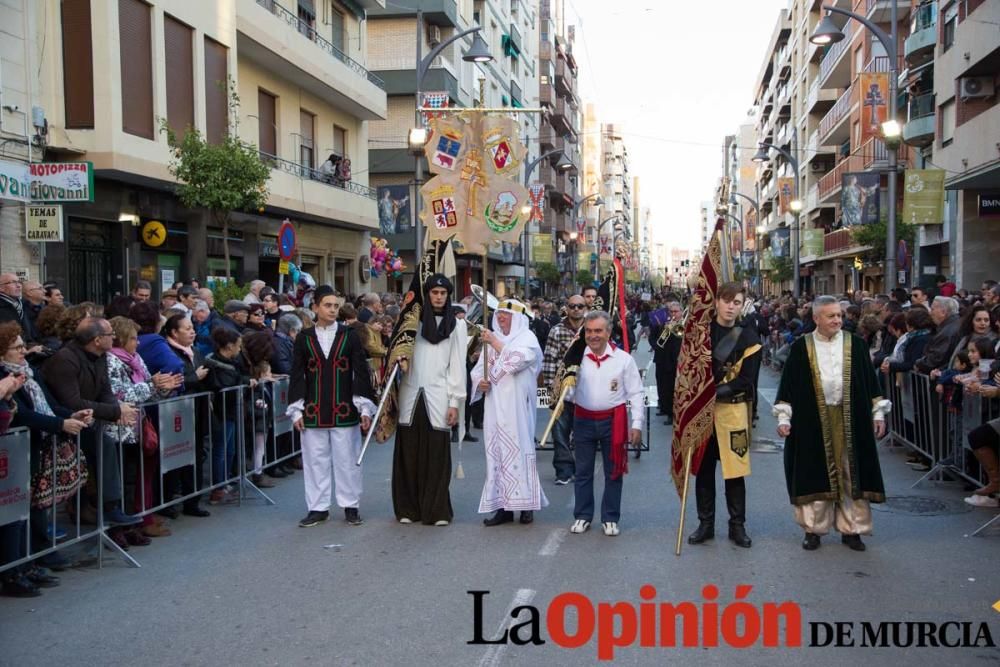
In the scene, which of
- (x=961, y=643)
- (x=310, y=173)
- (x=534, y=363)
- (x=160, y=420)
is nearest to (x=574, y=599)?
(x=961, y=643)

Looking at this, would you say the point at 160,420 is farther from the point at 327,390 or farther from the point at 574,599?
the point at 574,599

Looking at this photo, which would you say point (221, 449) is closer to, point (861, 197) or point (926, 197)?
point (926, 197)

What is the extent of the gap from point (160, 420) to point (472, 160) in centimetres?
367

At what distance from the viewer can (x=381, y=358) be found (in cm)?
1304

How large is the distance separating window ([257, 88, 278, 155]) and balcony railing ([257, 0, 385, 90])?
181 centimetres

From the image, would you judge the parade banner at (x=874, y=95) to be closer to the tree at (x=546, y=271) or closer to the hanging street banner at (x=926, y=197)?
the hanging street banner at (x=926, y=197)

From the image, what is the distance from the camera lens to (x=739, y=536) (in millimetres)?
7168

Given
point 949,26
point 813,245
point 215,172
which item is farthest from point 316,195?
point 813,245

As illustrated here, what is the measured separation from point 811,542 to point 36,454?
18.0ft

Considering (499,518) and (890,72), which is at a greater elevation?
(890,72)

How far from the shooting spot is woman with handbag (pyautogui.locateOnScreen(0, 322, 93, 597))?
611 cm

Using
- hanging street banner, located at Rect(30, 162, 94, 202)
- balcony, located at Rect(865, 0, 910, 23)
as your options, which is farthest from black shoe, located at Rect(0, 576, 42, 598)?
balcony, located at Rect(865, 0, 910, 23)

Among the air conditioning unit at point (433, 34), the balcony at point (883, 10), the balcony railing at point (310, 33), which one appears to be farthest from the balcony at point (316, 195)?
the balcony at point (883, 10)

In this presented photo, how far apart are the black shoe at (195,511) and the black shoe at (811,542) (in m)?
5.07
